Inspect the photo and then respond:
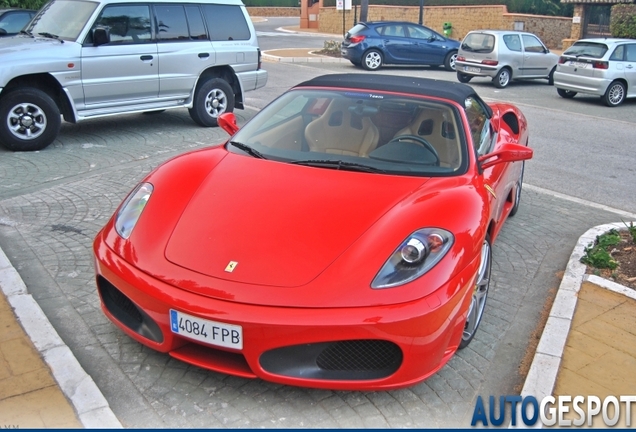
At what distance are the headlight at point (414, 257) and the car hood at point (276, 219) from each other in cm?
24

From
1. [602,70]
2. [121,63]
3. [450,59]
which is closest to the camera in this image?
[121,63]

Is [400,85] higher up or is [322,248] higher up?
[400,85]

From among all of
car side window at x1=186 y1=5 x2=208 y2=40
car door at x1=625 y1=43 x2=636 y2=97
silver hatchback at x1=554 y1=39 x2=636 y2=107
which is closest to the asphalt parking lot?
car side window at x1=186 y1=5 x2=208 y2=40

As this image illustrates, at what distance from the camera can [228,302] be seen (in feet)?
9.94

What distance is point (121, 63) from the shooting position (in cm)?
866

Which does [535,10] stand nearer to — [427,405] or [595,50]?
[595,50]

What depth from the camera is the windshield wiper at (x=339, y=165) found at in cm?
402

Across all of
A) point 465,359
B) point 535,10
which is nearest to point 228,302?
point 465,359

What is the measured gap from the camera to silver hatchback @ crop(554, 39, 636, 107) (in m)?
15.1

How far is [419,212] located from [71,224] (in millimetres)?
3400

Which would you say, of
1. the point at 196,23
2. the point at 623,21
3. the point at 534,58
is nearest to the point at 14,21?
the point at 196,23

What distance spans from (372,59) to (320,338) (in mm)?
19070

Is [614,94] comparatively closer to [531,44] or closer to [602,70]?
[602,70]

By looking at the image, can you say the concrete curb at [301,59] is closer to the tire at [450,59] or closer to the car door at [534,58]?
the tire at [450,59]
